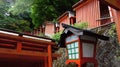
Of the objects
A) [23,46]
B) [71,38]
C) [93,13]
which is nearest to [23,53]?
[23,46]

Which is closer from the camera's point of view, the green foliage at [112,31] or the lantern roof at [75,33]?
the lantern roof at [75,33]

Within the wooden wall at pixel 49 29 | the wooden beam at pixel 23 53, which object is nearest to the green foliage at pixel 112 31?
the wooden beam at pixel 23 53

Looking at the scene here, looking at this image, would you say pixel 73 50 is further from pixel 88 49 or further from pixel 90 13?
pixel 90 13

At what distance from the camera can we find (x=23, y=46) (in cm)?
558

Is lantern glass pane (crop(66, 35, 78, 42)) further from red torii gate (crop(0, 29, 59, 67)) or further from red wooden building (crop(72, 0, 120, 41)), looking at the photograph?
red wooden building (crop(72, 0, 120, 41))

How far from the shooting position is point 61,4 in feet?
69.0

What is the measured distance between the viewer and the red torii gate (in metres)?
5.04

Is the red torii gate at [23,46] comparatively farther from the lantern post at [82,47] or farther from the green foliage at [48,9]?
the green foliage at [48,9]

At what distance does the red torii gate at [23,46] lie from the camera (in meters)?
5.04

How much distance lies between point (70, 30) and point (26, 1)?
1871cm

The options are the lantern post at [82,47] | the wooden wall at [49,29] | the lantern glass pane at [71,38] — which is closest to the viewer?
the lantern post at [82,47]

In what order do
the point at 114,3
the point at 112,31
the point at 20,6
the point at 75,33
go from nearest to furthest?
the point at 114,3 → the point at 75,33 → the point at 112,31 → the point at 20,6

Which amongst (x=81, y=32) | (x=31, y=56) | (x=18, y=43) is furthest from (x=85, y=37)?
(x=18, y=43)

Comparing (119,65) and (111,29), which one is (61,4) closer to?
(111,29)
